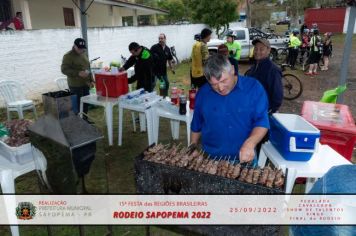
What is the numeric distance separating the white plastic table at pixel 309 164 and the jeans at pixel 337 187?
1.40 metres

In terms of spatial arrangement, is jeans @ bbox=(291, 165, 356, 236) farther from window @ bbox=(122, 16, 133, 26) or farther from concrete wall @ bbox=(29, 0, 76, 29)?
window @ bbox=(122, 16, 133, 26)

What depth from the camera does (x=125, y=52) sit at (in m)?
13.3

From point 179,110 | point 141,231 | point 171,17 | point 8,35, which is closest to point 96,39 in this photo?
point 8,35

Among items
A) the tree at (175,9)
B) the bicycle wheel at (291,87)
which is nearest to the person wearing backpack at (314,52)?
the bicycle wheel at (291,87)

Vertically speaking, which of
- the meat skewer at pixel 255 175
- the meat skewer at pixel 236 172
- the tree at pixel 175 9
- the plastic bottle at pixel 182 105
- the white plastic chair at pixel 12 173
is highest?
the tree at pixel 175 9

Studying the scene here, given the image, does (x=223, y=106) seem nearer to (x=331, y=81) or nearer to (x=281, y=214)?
(x=281, y=214)

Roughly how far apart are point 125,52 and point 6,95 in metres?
7.05

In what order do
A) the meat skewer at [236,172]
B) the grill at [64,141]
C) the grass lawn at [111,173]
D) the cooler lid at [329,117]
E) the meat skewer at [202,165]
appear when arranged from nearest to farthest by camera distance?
1. the meat skewer at [236,172]
2. the meat skewer at [202,165]
3. the grill at [64,141]
4. the grass lawn at [111,173]
5. the cooler lid at [329,117]

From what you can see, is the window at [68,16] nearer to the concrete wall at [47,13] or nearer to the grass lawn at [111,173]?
the concrete wall at [47,13]

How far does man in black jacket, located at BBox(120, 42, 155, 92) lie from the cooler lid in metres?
3.46

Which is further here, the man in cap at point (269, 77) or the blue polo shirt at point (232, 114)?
the man in cap at point (269, 77)

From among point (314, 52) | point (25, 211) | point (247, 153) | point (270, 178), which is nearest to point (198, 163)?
point (247, 153)

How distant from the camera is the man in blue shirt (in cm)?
241

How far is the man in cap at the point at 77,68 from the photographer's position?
6104mm
